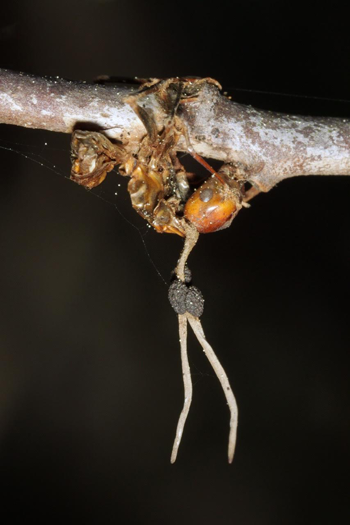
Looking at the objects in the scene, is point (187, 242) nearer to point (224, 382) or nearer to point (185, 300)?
point (185, 300)

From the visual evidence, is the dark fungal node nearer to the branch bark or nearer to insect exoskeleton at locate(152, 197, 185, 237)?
insect exoskeleton at locate(152, 197, 185, 237)

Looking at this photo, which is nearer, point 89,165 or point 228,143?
point 89,165

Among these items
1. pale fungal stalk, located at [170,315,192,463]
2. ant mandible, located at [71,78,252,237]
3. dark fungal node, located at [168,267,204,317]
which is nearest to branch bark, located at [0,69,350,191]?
ant mandible, located at [71,78,252,237]

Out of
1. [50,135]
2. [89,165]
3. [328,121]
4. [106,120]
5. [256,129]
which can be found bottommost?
[89,165]

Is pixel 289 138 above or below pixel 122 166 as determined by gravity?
above

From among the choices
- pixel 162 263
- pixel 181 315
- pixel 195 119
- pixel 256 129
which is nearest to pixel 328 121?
pixel 256 129

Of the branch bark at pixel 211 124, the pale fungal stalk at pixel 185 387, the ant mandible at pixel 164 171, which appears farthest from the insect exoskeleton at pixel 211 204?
the pale fungal stalk at pixel 185 387

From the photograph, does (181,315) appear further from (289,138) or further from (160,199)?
(289,138)

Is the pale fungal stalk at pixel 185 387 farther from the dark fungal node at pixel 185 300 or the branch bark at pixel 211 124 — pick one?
the branch bark at pixel 211 124
